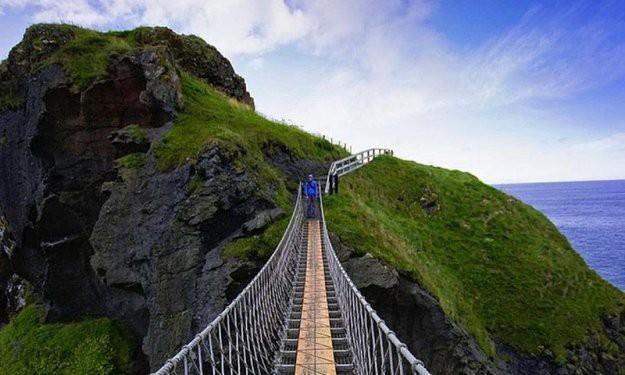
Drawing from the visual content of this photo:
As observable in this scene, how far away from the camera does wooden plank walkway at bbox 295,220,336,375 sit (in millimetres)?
6520

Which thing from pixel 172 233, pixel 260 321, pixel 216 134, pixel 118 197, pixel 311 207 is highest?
pixel 216 134

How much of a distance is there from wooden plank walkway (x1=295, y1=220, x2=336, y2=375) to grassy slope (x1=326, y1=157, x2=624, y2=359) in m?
4.26

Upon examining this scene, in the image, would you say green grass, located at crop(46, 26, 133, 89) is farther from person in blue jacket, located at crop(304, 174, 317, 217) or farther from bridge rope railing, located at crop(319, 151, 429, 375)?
bridge rope railing, located at crop(319, 151, 429, 375)

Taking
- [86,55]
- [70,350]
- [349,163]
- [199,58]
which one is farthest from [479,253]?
[86,55]

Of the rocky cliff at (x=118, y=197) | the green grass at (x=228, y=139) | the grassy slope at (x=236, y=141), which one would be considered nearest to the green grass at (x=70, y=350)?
the rocky cliff at (x=118, y=197)

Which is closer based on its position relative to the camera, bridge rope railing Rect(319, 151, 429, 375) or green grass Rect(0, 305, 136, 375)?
bridge rope railing Rect(319, 151, 429, 375)

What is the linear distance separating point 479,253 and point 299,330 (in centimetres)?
1863

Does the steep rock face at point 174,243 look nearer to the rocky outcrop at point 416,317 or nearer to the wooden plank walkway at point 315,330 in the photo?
the wooden plank walkway at point 315,330

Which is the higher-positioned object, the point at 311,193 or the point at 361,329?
the point at 311,193

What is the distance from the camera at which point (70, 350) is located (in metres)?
16.1

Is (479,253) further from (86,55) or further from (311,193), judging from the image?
(86,55)

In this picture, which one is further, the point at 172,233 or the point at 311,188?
the point at 311,188

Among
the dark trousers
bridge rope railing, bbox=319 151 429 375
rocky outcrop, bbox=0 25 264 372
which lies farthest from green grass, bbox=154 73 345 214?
bridge rope railing, bbox=319 151 429 375

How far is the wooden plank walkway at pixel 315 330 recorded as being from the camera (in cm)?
652
